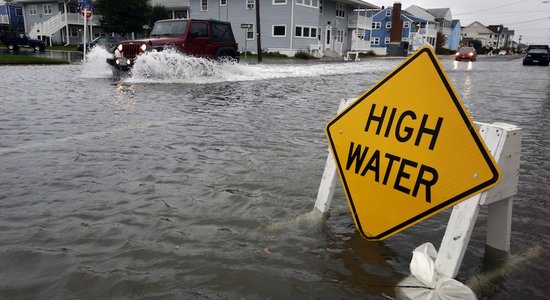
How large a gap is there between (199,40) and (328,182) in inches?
518

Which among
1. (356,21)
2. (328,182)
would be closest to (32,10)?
(356,21)

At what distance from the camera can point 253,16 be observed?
41719 mm

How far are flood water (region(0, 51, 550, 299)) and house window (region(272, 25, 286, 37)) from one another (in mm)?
34257

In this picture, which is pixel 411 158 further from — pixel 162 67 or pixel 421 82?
pixel 162 67

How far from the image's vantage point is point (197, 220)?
3.70m

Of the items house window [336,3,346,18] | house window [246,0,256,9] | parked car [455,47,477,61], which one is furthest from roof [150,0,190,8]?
parked car [455,47,477,61]

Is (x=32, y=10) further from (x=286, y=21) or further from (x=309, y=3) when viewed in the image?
(x=309, y=3)

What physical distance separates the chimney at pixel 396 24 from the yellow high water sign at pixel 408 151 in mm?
75086

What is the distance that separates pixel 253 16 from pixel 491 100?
33009 mm

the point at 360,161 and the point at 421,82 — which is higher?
the point at 421,82

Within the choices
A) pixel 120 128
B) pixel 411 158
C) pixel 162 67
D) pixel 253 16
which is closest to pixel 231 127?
pixel 120 128

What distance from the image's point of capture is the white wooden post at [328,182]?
3528 millimetres

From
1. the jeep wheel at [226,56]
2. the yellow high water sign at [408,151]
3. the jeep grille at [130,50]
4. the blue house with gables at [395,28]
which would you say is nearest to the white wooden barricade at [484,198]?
the yellow high water sign at [408,151]

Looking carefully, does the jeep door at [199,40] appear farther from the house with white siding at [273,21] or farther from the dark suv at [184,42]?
the house with white siding at [273,21]
